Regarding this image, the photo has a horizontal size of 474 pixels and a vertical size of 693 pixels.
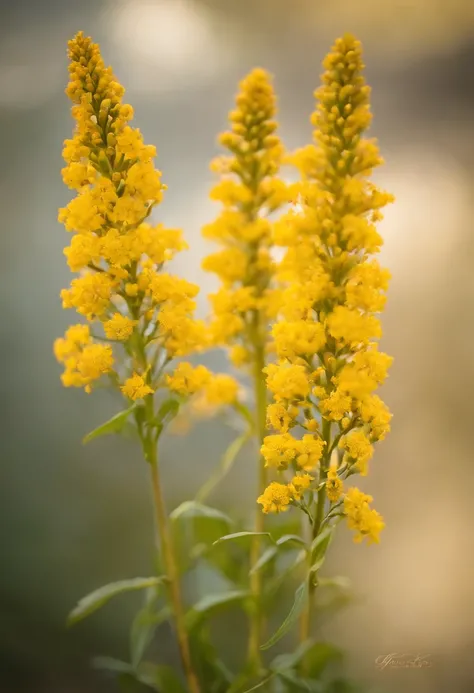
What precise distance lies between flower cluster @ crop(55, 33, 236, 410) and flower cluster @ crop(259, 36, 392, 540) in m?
0.14

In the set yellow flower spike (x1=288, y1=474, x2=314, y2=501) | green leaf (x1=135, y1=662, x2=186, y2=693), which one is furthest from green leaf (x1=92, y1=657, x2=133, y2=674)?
yellow flower spike (x1=288, y1=474, x2=314, y2=501)

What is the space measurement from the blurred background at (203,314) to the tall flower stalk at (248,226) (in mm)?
249

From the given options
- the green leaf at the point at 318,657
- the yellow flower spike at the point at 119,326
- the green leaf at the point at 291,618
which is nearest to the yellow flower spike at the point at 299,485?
the green leaf at the point at 291,618

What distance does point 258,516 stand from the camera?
0.79 metres

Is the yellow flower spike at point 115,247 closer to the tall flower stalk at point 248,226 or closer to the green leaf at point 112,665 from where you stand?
the tall flower stalk at point 248,226

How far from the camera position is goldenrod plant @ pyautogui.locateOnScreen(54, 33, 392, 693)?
0.60m

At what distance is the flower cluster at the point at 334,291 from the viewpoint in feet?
1.95

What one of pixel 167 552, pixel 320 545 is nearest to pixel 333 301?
pixel 320 545

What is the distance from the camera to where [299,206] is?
641mm

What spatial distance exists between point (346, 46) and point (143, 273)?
12.4 inches

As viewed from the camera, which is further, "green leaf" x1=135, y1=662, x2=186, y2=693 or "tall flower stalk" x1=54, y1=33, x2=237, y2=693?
"green leaf" x1=135, y1=662, x2=186, y2=693

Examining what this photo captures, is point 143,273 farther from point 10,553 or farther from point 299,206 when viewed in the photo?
point 10,553

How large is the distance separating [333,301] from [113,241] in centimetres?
24

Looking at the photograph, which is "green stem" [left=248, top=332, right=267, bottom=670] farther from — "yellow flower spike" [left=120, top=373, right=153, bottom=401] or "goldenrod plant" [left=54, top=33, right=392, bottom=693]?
"yellow flower spike" [left=120, top=373, right=153, bottom=401]
